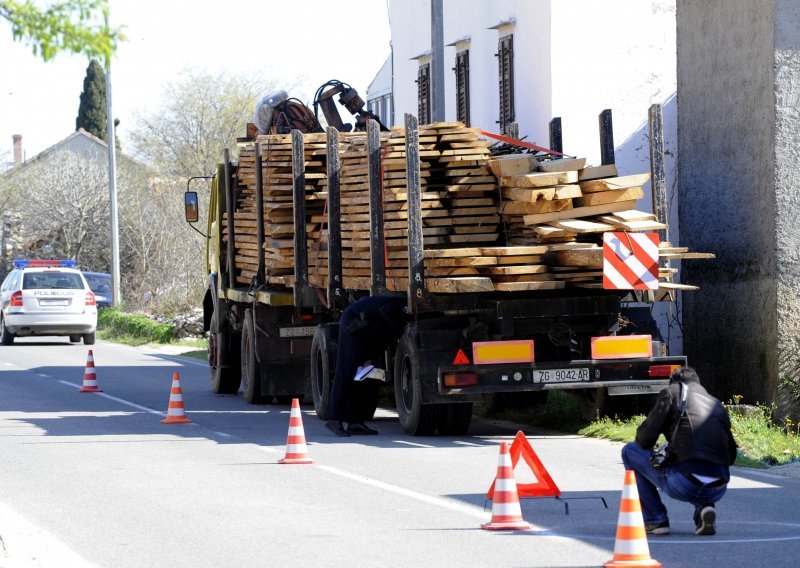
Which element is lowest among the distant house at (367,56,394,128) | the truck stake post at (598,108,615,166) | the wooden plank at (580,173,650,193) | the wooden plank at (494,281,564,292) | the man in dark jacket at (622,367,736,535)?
the man in dark jacket at (622,367,736,535)

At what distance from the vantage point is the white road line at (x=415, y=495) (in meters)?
9.89

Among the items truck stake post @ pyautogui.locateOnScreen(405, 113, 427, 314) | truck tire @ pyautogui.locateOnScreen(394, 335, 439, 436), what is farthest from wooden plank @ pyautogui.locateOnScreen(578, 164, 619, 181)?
truck tire @ pyautogui.locateOnScreen(394, 335, 439, 436)

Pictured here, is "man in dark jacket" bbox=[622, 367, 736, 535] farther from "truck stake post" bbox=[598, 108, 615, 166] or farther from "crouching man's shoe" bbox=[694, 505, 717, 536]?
"truck stake post" bbox=[598, 108, 615, 166]

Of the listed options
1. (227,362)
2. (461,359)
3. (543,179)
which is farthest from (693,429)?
(227,362)

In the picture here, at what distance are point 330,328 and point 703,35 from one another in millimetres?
5849

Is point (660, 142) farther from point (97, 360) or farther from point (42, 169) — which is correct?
point (42, 169)

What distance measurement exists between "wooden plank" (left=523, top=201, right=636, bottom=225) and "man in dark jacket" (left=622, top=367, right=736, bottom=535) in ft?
16.4

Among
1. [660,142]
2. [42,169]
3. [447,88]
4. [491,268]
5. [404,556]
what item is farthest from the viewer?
[42,169]

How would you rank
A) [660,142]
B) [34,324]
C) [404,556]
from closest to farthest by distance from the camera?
1. [404,556]
2. [660,142]
3. [34,324]

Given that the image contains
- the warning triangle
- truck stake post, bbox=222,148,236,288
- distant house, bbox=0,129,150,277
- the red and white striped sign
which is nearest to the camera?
the warning triangle

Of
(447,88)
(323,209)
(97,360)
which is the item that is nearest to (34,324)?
(97,360)

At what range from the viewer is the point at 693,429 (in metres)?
8.78

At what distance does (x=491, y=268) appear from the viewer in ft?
45.1

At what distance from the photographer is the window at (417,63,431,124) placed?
2734cm
